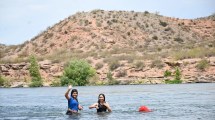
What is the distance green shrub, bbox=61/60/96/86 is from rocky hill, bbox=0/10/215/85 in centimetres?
635

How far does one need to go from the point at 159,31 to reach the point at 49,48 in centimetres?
2807

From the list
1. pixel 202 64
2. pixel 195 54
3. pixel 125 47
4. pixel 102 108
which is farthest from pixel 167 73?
pixel 102 108

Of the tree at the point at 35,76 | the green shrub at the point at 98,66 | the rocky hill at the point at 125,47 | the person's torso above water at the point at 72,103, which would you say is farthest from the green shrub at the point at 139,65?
the person's torso above water at the point at 72,103

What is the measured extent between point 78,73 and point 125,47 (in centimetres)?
3626

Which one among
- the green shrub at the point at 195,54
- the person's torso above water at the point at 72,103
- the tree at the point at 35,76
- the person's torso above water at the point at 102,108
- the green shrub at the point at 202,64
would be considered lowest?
the person's torso above water at the point at 102,108


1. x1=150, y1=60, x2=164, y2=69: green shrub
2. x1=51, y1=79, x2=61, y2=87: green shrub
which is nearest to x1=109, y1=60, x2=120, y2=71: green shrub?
x1=150, y1=60, x2=164, y2=69: green shrub

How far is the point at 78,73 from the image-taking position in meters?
78.4

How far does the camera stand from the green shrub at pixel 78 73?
78312mm

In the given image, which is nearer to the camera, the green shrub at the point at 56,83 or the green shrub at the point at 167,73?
the green shrub at the point at 167,73

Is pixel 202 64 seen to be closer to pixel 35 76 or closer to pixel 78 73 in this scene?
pixel 78 73

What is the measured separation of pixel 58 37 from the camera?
12175 centimetres

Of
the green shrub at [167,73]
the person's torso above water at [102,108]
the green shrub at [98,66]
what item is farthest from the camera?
the green shrub at [98,66]

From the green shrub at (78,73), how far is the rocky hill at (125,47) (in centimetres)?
635

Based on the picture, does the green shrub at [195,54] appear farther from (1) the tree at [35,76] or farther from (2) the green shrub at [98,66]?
(1) the tree at [35,76]
